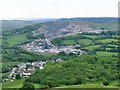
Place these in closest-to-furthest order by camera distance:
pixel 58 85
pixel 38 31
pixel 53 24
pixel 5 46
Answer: pixel 58 85
pixel 5 46
pixel 38 31
pixel 53 24

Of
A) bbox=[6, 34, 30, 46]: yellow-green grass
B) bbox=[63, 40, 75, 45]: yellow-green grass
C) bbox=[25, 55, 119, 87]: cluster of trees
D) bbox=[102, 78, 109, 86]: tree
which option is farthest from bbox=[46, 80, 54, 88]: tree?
bbox=[6, 34, 30, 46]: yellow-green grass

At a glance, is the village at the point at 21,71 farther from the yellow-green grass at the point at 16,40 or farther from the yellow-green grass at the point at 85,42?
the yellow-green grass at the point at 16,40

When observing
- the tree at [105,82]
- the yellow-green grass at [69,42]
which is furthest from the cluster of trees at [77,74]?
the yellow-green grass at [69,42]

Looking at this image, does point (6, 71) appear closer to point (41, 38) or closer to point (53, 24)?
point (41, 38)

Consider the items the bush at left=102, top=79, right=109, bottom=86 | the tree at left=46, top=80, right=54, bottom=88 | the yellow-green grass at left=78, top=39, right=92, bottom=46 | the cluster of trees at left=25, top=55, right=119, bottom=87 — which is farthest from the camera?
the yellow-green grass at left=78, top=39, right=92, bottom=46

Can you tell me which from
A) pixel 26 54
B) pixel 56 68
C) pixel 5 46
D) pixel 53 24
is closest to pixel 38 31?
pixel 53 24

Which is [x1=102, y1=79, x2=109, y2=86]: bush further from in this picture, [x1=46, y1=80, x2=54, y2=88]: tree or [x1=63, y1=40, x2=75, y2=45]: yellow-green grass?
[x1=63, y1=40, x2=75, y2=45]: yellow-green grass

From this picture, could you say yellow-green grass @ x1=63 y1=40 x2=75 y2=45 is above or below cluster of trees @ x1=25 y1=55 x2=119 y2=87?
below

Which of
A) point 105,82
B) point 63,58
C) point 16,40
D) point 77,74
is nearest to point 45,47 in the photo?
point 16,40
